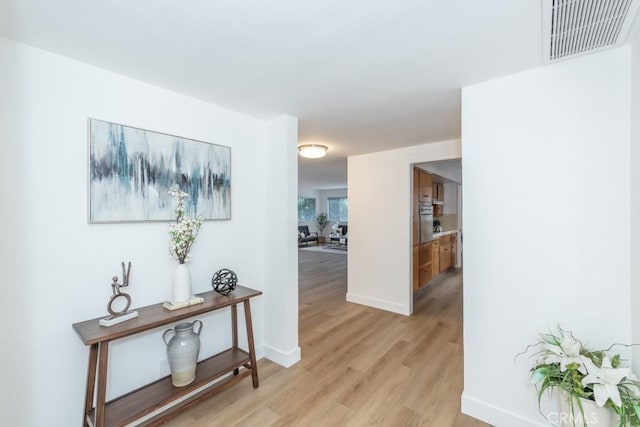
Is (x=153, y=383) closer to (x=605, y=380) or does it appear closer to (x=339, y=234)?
(x=605, y=380)

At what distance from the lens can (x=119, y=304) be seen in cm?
168

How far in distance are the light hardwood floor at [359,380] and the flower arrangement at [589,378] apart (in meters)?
0.70

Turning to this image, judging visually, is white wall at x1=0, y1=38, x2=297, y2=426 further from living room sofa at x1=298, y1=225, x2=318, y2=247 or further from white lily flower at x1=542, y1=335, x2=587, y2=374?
living room sofa at x1=298, y1=225, x2=318, y2=247

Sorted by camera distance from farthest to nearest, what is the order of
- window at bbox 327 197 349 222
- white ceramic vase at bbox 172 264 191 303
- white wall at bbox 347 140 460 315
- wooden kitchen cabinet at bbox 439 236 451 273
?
window at bbox 327 197 349 222 < wooden kitchen cabinet at bbox 439 236 451 273 < white wall at bbox 347 140 460 315 < white ceramic vase at bbox 172 264 191 303

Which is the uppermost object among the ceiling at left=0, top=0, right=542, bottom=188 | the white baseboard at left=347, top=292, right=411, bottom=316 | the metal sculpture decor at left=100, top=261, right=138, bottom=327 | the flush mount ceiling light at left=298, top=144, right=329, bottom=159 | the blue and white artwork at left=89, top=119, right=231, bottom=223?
the ceiling at left=0, top=0, right=542, bottom=188

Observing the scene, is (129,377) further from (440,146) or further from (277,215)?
(440,146)

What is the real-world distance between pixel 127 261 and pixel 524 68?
2734mm

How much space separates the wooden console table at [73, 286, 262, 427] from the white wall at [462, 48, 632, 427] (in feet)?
5.51

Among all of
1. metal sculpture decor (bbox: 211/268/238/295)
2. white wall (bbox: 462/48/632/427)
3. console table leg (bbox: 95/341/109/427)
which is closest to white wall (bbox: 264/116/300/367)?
metal sculpture decor (bbox: 211/268/238/295)

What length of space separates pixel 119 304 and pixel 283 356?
1388mm

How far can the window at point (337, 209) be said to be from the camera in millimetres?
11781

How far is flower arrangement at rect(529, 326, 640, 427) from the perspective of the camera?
113 centimetres

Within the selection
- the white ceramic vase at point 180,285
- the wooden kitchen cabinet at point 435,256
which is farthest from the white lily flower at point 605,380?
the wooden kitchen cabinet at point 435,256

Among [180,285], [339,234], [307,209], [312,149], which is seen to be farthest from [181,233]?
[307,209]
